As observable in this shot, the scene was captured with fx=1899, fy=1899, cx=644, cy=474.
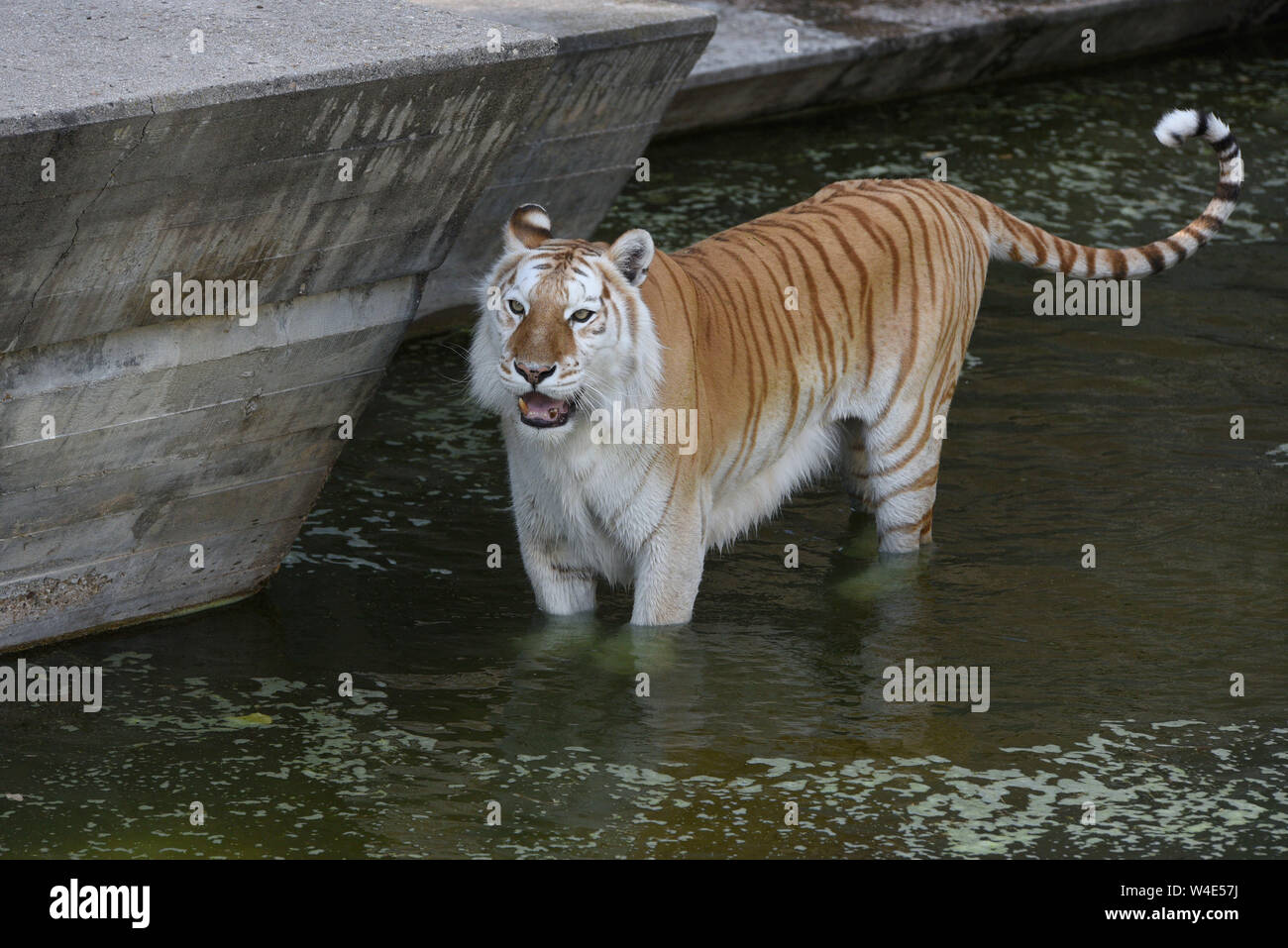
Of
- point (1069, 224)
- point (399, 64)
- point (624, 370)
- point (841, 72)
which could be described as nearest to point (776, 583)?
point (624, 370)

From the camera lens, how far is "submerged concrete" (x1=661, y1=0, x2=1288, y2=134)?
35.3 ft

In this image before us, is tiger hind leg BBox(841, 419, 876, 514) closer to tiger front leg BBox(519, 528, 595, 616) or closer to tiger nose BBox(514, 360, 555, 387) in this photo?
tiger front leg BBox(519, 528, 595, 616)

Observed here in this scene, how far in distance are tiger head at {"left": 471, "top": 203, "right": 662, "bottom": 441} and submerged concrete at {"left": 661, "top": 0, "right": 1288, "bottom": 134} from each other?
5587 mm

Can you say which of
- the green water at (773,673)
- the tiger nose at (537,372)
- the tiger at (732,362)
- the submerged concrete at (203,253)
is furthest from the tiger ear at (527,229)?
the green water at (773,673)

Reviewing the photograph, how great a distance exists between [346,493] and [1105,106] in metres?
6.65

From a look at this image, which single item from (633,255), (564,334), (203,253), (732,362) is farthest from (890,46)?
(203,253)

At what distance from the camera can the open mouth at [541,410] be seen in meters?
4.89

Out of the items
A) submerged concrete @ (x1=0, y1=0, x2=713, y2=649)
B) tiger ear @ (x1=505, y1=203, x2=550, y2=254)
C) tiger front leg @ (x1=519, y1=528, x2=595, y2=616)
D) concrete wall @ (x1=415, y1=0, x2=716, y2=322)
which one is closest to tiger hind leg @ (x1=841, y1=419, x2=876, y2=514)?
tiger front leg @ (x1=519, y1=528, x2=595, y2=616)

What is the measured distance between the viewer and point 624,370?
195 inches

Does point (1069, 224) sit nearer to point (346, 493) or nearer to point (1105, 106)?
point (1105, 106)

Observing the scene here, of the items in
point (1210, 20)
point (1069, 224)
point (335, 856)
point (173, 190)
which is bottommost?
point (335, 856)

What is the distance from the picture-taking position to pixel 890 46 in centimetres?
1134

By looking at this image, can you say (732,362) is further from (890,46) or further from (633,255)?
(890,46)

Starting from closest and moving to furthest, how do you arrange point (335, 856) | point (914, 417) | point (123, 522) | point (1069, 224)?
1. point (335, 856)
2. point (123, 522)
3. point (914, 417)
4. point (1069, 224)
